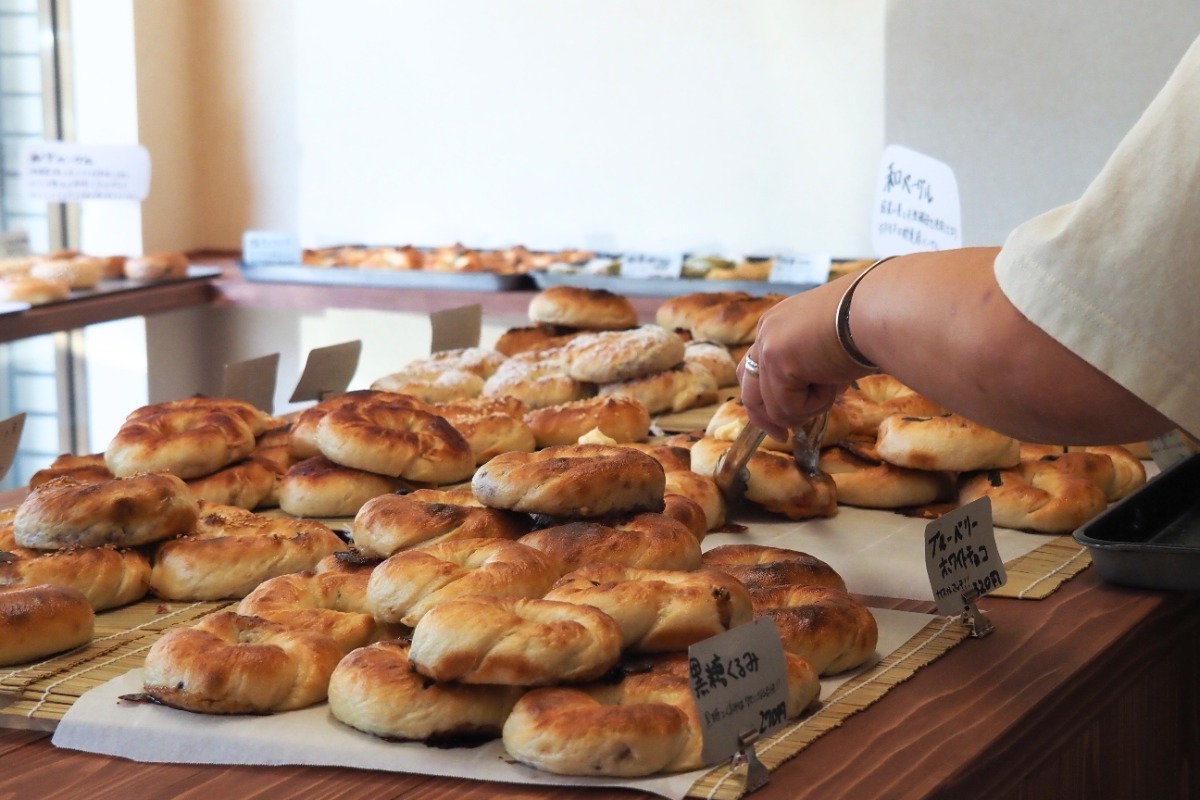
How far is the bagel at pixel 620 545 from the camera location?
138 centimetres

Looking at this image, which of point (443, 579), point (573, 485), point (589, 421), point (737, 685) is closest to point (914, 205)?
point (589, 421)

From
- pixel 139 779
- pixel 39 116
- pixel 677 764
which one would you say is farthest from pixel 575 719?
pixel 39 116

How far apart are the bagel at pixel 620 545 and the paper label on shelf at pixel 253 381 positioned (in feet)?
3.86

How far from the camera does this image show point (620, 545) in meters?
1.40

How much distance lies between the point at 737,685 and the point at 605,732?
0.38ft

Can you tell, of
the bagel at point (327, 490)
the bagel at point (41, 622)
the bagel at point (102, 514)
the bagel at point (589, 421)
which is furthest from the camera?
the bagel at point (589, 421)

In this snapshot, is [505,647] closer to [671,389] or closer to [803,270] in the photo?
[671,389]

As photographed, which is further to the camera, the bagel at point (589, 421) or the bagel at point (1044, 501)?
the bagel at point (589, 421)

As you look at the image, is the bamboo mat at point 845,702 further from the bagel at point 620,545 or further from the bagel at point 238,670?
the bagel at point 238,670

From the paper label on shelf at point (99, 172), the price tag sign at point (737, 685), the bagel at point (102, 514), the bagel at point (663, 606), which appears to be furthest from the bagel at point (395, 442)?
the paper label on shelf at point (99, 172)

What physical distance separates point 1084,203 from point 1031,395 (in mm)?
168

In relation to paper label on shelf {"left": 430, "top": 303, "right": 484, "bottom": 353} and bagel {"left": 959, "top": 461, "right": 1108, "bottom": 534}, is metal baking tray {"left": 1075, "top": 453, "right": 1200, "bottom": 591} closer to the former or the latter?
bagel {"left": 959, "top": 461, "right": 1108, "bottom": 534}

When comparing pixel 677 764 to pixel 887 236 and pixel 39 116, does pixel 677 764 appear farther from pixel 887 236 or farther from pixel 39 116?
pixel 39 116

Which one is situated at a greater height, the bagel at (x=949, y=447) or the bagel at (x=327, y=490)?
the bagel at (x=949, y=447)
